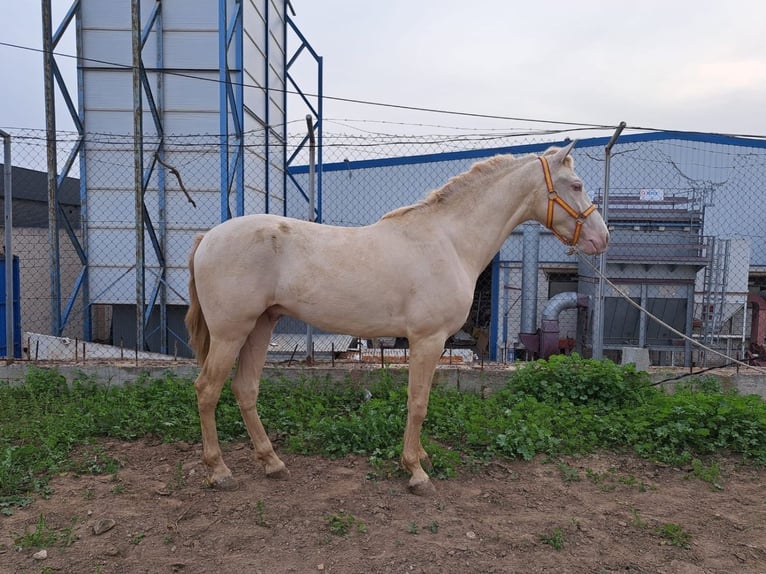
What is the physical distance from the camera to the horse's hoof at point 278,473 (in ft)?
11.3

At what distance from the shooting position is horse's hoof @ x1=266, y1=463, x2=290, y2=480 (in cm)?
345

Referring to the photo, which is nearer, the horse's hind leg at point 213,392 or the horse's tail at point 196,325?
the horse's hind leg at point 213,392

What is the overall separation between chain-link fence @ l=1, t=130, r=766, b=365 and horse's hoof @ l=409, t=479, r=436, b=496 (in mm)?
2341

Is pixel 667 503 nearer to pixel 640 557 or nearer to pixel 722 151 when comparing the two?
pixel 640 557

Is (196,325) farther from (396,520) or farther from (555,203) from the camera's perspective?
(555,203)

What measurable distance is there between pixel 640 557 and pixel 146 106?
30.0 ft

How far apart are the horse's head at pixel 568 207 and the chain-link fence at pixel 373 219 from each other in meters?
2.49

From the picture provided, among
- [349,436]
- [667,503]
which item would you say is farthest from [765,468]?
[349,436]

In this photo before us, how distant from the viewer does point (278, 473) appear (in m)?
3.45

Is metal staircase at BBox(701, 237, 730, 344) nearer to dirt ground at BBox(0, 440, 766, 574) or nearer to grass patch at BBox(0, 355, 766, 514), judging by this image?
grass patch at BBox(0, 355, 766, 514)

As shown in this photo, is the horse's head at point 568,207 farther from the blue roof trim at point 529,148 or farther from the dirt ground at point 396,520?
the blue roof trim at point 529,148

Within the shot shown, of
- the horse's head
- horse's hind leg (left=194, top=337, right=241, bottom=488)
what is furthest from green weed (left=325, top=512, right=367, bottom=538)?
the horse's head

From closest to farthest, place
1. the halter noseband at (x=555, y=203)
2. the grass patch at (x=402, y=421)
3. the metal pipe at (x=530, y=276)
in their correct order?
the halter noseband at (x=555, y=203)
the grass patch at (x=402, y=421)
the metal pipe at (x=530, y=276)

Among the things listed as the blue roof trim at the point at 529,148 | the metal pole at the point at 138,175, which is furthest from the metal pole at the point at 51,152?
the blue roof trim at the point at 529,148
